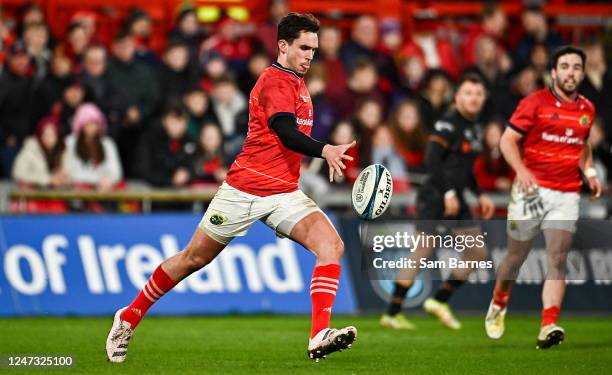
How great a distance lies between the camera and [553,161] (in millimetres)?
11641

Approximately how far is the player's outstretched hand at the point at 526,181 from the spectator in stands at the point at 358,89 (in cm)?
753

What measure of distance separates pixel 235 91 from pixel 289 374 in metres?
9.69

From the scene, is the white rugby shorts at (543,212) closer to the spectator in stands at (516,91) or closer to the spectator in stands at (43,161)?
the spectator in stands at (43,161)

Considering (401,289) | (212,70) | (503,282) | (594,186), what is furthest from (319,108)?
(594,186)

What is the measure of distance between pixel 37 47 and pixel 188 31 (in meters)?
2.33

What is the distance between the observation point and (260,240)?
51.8 ft

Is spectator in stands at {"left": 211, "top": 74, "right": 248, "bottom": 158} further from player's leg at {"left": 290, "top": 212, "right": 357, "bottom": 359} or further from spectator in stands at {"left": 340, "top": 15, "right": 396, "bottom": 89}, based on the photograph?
player's leg at {"left": 290, "top": 212, "right": 357, "bottom": 359}

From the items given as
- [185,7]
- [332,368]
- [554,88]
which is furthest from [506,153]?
[185,7]

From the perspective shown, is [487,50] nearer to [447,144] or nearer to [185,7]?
[185,7]

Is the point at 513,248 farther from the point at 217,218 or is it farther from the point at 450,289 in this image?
the point at 217,218

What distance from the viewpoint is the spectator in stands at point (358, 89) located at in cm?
1872

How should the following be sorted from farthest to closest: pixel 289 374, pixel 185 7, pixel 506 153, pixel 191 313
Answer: pixel 185 7 < pixel 191 313 < pixel 506 153 < pixel 289 374

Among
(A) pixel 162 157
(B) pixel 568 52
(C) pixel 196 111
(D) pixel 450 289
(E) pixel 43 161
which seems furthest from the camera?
(C) pixel 196 111

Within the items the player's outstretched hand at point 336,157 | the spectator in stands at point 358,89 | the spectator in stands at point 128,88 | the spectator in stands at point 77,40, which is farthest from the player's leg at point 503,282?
the spectator in stands at point 77,40
